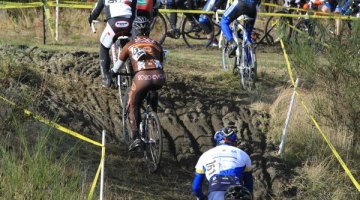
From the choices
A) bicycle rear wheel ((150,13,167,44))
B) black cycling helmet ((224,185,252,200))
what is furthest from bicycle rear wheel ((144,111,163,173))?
bicycle rear wheel ((150,13,167,44))

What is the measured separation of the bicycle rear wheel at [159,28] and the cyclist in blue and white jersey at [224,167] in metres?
9.63

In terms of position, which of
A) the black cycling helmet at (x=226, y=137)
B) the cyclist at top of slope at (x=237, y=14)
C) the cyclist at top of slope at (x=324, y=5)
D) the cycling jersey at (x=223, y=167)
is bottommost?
the cyclist at top of slope at (x=324, y=5)

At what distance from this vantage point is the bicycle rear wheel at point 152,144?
30.0 feet

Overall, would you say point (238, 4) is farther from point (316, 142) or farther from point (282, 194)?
point (282, 194)

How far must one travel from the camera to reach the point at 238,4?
13.0 m

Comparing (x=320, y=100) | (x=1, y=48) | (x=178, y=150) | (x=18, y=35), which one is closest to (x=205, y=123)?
(x=178, y=150)

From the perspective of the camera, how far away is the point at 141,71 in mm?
9203

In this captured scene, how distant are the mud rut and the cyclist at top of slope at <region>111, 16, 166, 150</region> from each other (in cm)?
64

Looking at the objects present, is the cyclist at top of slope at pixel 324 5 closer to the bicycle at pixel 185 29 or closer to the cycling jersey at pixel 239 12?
the bicycle at pixel 185 29

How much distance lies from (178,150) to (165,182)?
1.25m

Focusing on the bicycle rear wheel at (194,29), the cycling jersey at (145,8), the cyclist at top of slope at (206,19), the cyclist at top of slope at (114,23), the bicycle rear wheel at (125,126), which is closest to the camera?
the bicycle rear wheel at (125,126)

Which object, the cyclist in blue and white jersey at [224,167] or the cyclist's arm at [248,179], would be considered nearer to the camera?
the cyclist in blue and white jersey at [224,167]

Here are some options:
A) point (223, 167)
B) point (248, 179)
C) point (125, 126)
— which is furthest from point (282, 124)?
point (223, 167)

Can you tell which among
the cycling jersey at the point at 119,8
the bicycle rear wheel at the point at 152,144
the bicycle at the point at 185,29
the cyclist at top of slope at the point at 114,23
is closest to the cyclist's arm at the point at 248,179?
the bicycle rear wheel at the point at 152,144
